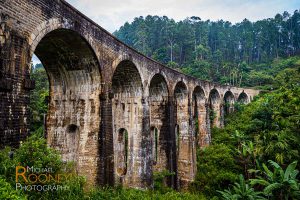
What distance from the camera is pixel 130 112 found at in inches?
590

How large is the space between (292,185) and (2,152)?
12050 mm

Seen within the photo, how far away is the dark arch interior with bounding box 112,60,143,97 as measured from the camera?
1372 cm

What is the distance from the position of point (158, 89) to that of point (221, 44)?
55.8m

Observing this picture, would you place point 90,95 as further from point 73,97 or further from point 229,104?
point 229,104

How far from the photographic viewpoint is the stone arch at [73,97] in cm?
1009

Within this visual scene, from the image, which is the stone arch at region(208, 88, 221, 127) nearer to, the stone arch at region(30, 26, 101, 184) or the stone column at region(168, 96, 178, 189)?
the stone column at region(168, 96, 178, 189)

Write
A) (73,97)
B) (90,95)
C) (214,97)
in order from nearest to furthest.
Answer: (90,95) < (73,97) < (214,97)

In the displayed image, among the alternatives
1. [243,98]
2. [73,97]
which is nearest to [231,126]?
[243,98]

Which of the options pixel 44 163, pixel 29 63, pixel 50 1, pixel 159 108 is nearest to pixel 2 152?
pixel 44 163

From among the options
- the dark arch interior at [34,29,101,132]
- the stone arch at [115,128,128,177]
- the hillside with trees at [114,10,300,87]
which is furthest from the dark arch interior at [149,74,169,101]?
the hillside with trees at [114,10,300,87]

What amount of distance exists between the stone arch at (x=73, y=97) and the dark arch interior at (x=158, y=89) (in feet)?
23.4

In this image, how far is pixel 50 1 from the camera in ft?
26.2

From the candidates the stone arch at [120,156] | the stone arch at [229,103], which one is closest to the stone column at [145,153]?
the stone arch at [120,156]

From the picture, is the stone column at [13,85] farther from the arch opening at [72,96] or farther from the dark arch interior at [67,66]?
the arch opening at [72,96]
